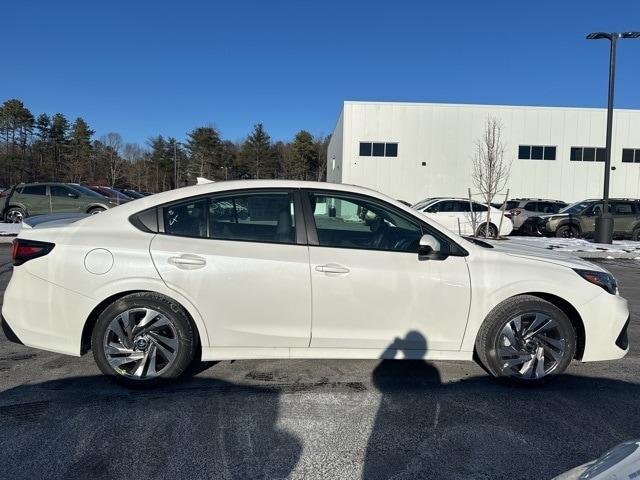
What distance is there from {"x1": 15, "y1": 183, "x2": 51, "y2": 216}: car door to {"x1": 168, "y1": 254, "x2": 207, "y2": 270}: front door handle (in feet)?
52.3

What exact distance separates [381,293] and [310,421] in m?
1.05

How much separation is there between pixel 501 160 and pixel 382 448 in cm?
2782

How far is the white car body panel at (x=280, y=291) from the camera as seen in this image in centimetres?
352

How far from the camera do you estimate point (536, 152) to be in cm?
2867

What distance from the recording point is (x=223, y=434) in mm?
3057

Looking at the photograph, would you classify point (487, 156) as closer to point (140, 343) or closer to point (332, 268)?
point (332, 268)

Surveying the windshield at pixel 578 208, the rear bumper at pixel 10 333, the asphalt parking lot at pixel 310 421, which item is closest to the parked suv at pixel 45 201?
the asphalt parking lot at pixel 310 421

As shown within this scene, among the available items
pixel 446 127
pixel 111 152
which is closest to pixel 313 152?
pixel 111 152

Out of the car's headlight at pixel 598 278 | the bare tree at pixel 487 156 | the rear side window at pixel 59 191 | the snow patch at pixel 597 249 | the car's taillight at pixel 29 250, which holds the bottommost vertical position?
the snow patch at pixel 597 249

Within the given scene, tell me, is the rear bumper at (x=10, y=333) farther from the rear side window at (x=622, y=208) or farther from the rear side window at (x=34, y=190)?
the rear side window at (x=622, y=208)

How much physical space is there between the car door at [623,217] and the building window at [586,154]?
1191 centimetres

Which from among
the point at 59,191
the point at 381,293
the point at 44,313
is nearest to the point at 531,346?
the point at 381,293

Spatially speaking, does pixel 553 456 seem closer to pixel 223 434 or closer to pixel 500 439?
pixel 500 439

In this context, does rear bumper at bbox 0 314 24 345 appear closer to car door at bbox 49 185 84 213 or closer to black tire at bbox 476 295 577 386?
black tire at bbox 476 295 577 386
